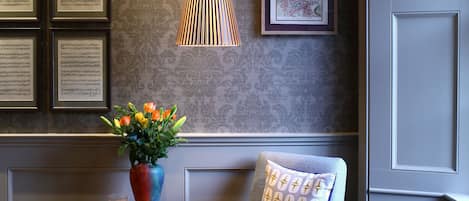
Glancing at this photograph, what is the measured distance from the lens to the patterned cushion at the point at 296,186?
80.1 inches

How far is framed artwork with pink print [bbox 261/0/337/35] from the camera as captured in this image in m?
2.45

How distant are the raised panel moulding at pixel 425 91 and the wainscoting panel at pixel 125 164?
1.24 feet

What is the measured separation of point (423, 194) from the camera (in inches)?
83.4

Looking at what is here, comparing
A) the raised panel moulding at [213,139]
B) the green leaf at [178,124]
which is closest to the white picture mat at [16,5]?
the raised panel moulding at [213,139]

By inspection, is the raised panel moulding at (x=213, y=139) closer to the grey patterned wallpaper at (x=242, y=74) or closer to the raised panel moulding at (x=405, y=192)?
the grey patterned wallpaper at (x=242, y=74)

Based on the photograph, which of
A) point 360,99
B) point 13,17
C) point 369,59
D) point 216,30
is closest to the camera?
point 216,30

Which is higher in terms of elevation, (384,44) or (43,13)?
(43,13)

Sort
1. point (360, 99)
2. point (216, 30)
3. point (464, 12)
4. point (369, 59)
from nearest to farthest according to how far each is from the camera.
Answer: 1. point (216, 30)
2. point (464, 12)
3. point (369, 59)
4. point (360, 99)

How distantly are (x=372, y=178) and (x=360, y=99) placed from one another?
0.42m

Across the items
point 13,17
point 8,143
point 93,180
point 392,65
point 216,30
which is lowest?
point 93,180

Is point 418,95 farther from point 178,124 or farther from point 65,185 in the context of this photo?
point 65,185

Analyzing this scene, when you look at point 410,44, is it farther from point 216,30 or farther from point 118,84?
point 118,84

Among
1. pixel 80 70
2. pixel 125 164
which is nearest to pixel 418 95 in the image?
pixel 125 164

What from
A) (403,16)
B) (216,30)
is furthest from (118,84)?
(403,16)
